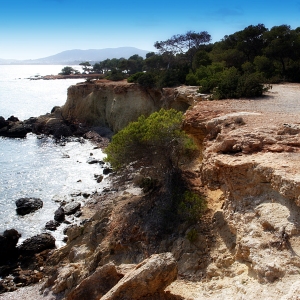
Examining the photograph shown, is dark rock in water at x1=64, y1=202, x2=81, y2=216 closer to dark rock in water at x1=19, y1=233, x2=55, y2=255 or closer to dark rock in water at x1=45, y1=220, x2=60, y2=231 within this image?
dark rock in water at x1=45, y1=220, x2=60, y2=231

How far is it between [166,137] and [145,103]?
20962 mm

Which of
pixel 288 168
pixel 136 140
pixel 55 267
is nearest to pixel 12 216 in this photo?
pixel 55 267

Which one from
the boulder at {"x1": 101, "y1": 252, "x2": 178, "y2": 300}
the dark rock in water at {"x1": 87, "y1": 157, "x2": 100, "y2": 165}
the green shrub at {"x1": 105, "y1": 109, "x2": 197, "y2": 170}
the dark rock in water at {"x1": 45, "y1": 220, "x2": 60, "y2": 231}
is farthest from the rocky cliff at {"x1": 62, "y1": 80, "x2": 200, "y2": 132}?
the boulder at {"x1": 101, "y1": 252, "x2": 178, "y2": 300}

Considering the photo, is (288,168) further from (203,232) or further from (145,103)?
(145,103)

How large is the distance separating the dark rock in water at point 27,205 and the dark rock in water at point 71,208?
217 cm

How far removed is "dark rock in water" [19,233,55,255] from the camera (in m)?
17.1

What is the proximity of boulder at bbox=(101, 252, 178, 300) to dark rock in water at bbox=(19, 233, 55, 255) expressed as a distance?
10.9 metres

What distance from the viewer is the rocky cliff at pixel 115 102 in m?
30.8

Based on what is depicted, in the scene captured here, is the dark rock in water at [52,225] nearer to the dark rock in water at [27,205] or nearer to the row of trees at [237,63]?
the dark rock in water at [27,205]

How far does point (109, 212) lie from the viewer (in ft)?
54.4

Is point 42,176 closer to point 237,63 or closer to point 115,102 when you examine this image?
point 115,102

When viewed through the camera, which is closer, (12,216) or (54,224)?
(54,224)

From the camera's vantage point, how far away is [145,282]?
293 inches

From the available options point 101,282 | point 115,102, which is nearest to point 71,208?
point 101,282
